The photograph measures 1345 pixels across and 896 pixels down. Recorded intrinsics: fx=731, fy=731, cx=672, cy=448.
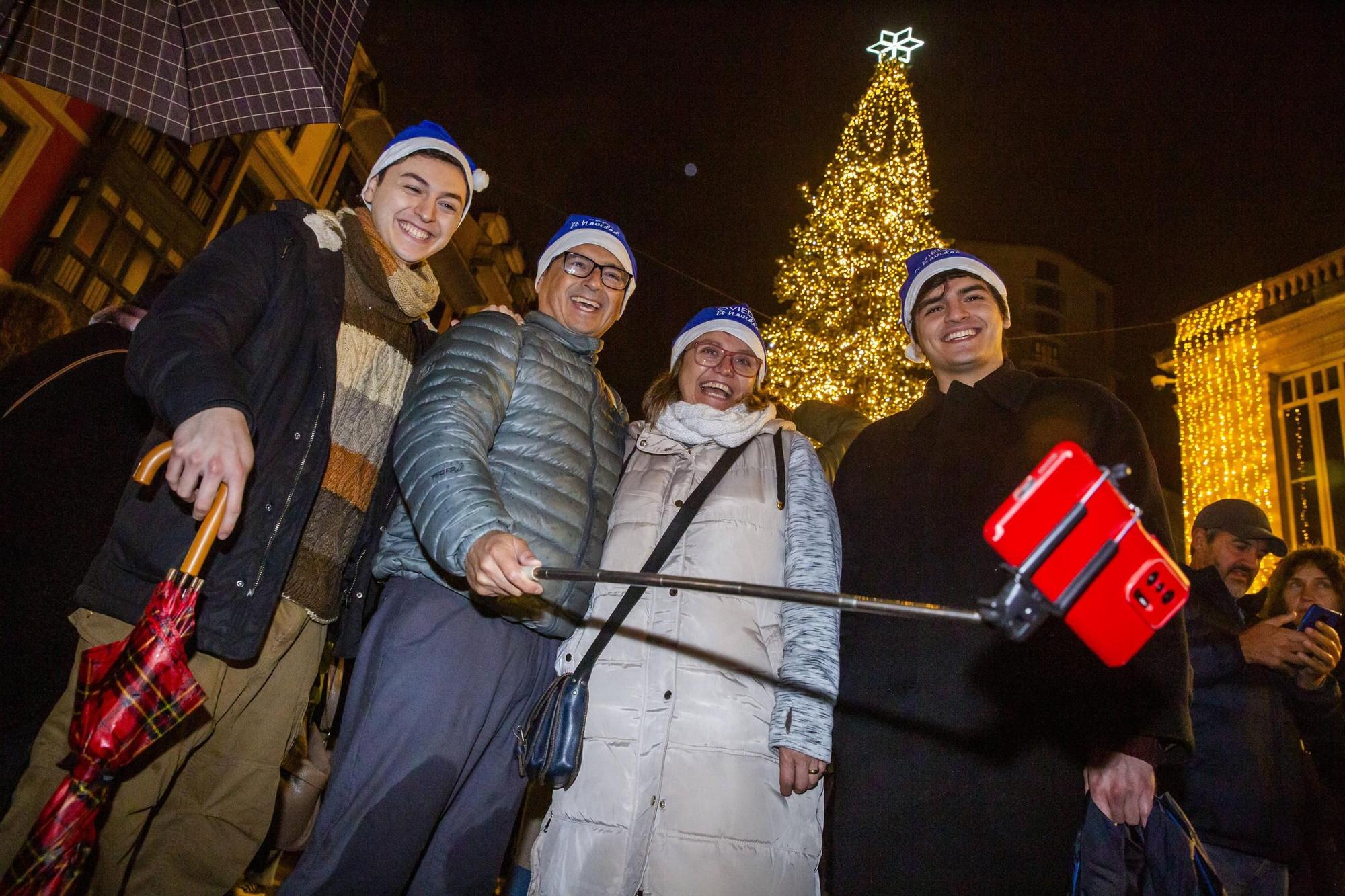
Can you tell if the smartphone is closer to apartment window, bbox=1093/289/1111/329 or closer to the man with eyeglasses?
the man with eyeglasses

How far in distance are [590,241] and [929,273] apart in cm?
154

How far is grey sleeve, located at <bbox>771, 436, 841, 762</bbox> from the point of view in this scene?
8.04ft

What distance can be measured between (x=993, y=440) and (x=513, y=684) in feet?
6.36

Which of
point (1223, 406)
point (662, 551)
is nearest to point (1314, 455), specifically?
point (1223, 406)

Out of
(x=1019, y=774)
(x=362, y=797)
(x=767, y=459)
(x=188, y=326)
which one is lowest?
(x=362, y=797)

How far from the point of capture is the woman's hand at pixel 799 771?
7.95ft

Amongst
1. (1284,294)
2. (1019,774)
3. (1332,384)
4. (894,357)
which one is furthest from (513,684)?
(1284,294)

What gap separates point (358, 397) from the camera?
8.42 feet

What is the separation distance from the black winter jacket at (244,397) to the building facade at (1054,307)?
28.9m

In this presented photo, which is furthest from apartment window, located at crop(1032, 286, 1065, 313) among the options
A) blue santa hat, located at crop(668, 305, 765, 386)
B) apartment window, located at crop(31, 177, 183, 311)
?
blue santa hat, located at crop(668, 305, 765, 386)

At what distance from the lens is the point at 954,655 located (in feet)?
8.10

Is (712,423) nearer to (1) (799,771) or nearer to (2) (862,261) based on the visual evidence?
(1) (799,771)

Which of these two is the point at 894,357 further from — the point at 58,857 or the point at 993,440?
the point at 58,857

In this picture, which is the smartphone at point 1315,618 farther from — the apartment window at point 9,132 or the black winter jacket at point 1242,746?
the apartment window at point 9,132
